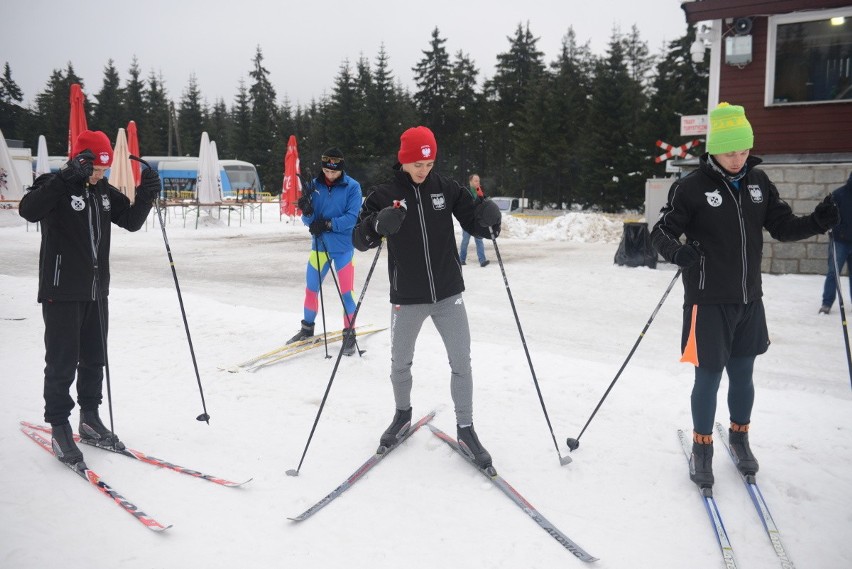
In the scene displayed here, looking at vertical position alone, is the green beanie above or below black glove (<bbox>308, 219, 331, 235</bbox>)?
above

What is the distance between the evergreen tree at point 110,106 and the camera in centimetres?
5844

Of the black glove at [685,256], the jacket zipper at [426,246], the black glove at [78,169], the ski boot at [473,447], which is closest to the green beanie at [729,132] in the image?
the black glove at [685,256]

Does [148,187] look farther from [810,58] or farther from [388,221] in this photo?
[810,58]

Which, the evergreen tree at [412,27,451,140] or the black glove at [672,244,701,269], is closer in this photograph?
the black glove at [672,244,701,269]

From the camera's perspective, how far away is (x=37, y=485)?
10.5 feet

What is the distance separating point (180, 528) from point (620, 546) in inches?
81.7

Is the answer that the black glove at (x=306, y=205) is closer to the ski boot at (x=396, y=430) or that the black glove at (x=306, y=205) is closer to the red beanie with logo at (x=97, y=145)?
the red beanie with logo at (x=97, y=145)

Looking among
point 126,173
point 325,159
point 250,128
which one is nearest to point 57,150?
point 250,128

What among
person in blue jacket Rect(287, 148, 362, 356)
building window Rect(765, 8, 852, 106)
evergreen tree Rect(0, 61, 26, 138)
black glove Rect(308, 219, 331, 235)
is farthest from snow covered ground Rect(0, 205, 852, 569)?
evergreen tree Rect(0, 61, 26, 138)

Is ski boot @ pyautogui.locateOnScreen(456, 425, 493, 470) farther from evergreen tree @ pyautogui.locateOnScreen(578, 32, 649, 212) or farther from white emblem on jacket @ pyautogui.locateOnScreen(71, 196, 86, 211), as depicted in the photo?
evergreen tree @ pyautogui.locateOnScreen(578, 32, 649, 212)

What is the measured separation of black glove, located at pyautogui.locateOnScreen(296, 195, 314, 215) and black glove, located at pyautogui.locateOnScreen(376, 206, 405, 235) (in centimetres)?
252

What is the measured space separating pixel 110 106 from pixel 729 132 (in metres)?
67.5

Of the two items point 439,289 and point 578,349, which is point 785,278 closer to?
point 578,349

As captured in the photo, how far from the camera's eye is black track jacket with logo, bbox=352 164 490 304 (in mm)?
3410
